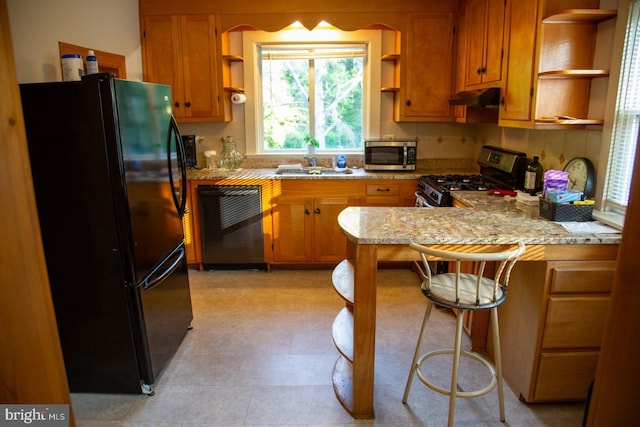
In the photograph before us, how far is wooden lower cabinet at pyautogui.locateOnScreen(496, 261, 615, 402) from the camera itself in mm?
1951

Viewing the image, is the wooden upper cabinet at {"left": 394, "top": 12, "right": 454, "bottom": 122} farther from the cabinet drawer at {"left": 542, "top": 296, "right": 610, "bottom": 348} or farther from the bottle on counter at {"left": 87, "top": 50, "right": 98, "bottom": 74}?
the bottle on counter at {"left": 87, "top": 50, "right": 98, "bottom": 74}

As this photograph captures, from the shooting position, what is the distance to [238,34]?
4.12 m

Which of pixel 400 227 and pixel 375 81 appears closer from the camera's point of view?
pixel 400 227

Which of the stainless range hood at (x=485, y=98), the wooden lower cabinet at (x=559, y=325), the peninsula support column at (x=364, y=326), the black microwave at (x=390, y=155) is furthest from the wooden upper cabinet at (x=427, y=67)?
the peninsula support column at (x=364, y=326)

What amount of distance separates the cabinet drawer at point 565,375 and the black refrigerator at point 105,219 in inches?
78.7

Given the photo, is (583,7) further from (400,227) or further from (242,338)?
(242,338)

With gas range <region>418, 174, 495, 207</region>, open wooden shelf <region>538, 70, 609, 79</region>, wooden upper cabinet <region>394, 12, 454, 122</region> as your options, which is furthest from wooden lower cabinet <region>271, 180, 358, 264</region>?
open wooden shelf <region>538, 70, 609, 79</region>

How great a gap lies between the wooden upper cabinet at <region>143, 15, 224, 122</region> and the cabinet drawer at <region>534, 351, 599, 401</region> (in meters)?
3.26

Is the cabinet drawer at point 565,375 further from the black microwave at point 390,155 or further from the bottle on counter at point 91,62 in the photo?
the bottle on counter at point 91,62

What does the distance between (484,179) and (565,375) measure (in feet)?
5.96

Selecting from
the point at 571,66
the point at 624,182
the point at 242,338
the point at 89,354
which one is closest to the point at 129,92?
the point at 89,354

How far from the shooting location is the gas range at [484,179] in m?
3.07

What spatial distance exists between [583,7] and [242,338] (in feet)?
9.12

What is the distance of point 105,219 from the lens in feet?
6.64
